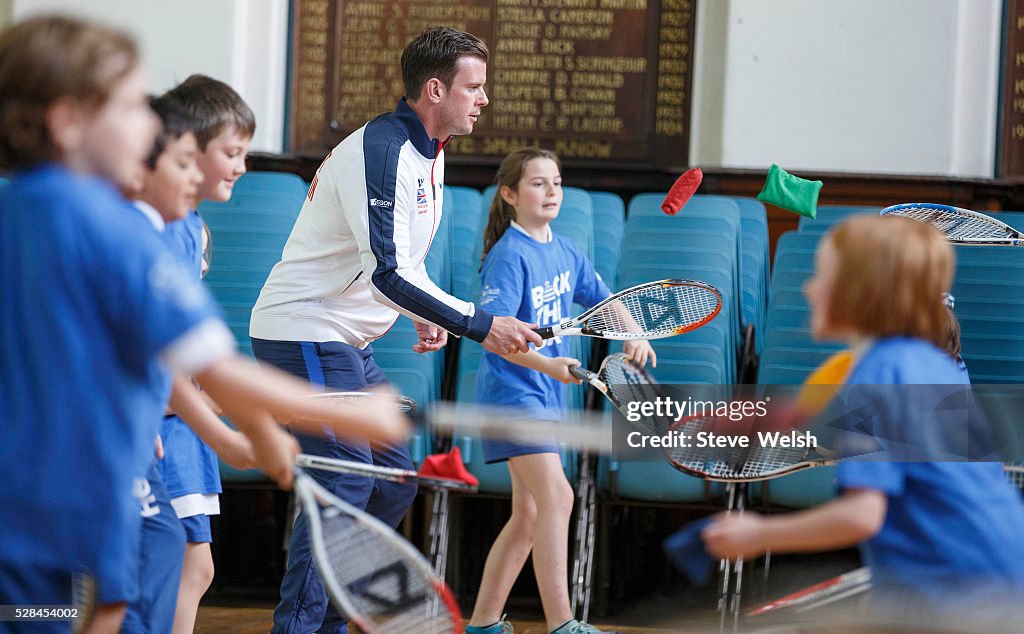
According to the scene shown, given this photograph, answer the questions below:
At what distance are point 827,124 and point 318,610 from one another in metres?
3.96

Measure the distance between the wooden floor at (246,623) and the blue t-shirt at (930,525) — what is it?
2.54 m

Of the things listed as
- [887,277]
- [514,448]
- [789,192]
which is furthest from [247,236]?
[887,277]

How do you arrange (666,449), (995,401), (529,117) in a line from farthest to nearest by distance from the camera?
1. (529,117)
2. (995,401)
3. (666,449)

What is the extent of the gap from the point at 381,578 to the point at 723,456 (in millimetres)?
1157

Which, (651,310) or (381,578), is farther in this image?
(651,310)

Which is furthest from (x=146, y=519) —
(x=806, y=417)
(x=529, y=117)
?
(x=529, y=117)

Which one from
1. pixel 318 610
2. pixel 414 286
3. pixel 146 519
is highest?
pixel 414 286

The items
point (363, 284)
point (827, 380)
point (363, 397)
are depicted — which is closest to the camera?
point (827, 380)

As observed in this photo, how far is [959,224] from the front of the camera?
Answer: 400 centimetres

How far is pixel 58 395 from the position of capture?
5.85 ft

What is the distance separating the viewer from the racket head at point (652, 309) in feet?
12.6

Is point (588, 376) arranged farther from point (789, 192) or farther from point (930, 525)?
point (930, 525)

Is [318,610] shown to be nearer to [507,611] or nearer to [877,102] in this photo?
[507,611]

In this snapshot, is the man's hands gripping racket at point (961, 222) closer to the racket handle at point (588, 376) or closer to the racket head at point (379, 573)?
the racket handle at point (588, 376)
